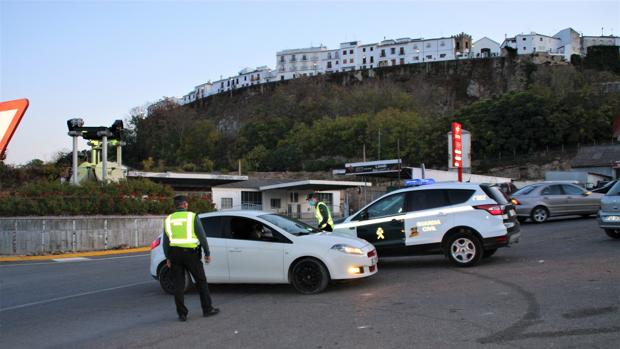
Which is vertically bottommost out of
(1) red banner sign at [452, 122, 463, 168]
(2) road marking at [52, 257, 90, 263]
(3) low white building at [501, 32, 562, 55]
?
(2) road marking at [52, 257, 90, 263]

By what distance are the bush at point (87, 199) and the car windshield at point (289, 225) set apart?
42.2ft

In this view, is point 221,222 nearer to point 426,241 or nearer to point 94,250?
point 426,241

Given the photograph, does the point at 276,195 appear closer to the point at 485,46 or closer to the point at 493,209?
the point at 493,209

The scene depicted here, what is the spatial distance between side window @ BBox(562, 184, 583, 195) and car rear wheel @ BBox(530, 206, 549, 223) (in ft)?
3.47

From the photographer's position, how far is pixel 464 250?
434 inches

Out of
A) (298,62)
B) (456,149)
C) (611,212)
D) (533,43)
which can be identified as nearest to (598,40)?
(533,43)

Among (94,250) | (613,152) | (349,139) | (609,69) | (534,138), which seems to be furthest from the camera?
(609,69)

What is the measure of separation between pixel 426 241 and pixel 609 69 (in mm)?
128495

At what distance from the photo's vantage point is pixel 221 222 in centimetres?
978

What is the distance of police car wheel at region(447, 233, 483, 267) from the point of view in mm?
10923

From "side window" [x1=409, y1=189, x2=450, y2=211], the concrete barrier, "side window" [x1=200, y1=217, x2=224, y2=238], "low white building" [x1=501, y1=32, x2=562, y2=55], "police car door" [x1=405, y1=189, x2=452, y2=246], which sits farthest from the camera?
"low white building" [x1=501, y1=32, x2=562, y2=55]

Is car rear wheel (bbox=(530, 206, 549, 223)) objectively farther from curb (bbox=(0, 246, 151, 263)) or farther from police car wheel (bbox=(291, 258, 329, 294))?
police car wheel (bbox=(291, 258, 329, 294))

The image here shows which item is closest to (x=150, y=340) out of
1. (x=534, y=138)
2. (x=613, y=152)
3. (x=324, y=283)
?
(x=324, y=283)

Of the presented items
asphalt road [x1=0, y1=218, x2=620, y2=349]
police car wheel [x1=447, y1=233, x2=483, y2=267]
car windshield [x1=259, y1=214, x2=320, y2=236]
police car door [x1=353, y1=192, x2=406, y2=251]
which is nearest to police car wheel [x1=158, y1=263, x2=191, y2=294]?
asphalt road [x1=0, y1=218, x2=620, y2=349]
